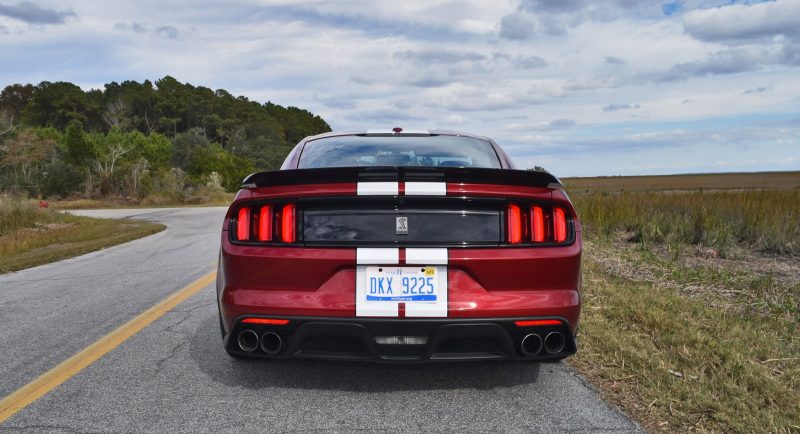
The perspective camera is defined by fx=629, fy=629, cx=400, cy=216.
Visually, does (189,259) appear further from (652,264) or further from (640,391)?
(640,391)

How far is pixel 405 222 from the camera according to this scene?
3.06 m

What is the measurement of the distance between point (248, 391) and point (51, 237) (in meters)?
12.9

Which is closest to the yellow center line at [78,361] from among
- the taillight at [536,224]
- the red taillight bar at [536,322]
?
the red taillight bar at [536,322]

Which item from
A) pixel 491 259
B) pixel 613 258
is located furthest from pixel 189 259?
pixel 491 259

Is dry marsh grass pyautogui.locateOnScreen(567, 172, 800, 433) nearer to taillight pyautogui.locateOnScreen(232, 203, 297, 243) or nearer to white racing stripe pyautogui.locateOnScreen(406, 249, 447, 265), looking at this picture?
white racing stripe pyautogui.locateOnScreen(406, 249, 447, 265)

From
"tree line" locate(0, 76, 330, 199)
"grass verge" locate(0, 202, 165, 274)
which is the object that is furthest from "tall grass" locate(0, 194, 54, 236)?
"tree line" locate(0, 76, 330, 199)

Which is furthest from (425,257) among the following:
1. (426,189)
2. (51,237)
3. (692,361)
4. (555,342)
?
(51,237)

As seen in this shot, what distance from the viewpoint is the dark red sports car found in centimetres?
300

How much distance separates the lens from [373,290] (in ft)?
9.87

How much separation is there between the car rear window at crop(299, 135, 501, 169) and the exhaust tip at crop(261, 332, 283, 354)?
1248 millimetres

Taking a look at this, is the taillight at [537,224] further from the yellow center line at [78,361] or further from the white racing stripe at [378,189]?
the yellow center line at [78,361]

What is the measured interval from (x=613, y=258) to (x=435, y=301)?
19.0 feet

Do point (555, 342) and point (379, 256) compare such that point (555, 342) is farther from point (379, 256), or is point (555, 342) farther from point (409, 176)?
point (409, 176)

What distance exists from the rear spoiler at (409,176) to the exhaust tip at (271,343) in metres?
0.76
